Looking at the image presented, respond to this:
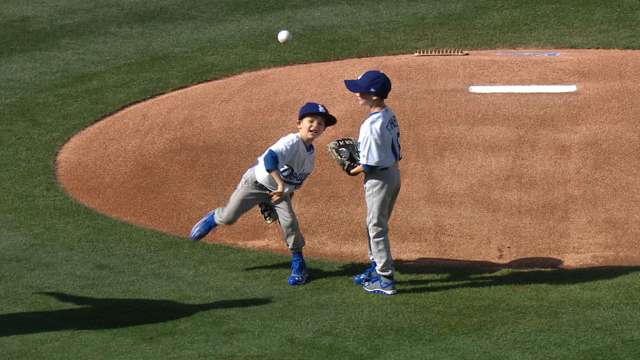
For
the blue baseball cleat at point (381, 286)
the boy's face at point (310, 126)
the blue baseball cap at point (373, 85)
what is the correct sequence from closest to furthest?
the blue baseball cap at point (373, 85), the blue baseball cleat at point (381, 286), the boy's face at point (310, 126)

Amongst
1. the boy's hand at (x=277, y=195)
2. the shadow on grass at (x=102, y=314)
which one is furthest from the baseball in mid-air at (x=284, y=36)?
the shadow on grass at (x=102, y=314)

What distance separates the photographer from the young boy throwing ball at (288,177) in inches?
386

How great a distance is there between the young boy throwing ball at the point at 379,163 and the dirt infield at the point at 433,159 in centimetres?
138

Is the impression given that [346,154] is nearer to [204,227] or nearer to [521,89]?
[204,227]

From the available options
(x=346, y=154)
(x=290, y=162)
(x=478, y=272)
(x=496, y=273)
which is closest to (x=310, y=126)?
(x=290, y=162)

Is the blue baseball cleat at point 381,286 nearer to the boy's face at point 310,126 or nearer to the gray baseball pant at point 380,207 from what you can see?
the gray baseball pant at point 380,207

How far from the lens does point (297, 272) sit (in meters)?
10.1

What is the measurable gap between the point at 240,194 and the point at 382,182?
1.70 meters

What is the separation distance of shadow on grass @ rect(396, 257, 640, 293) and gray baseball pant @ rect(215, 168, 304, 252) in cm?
114

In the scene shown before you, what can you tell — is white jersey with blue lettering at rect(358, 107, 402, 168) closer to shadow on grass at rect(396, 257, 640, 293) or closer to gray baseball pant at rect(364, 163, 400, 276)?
gray baseball pant at rect(364, 163, 400, 276)

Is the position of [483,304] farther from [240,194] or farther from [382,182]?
[240,194]

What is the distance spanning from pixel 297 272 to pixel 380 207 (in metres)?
1.15

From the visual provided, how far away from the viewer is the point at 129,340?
337 inches

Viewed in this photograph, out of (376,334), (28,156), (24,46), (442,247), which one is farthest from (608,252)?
(24,46)
